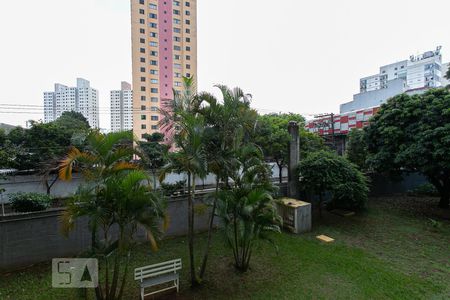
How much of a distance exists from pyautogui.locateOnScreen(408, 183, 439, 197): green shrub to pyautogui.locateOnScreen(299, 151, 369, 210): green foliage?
6117 millimetres

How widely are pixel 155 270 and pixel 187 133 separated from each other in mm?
2514

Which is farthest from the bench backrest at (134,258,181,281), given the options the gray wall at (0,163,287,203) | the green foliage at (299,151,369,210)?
the gray wall at (0,163,287,203)

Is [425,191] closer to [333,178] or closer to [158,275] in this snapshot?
[333,178]

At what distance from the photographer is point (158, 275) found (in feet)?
14.1

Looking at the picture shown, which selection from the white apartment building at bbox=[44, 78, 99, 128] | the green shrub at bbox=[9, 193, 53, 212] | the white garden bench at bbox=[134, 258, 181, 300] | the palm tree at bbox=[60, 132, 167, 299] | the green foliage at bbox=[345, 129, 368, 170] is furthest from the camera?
the white apartment building at bbox=[44, 78, 99, 128]

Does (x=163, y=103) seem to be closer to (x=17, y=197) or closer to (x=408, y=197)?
(x=17, y=197)

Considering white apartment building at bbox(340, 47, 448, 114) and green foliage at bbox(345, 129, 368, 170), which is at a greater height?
white apartment building at bbox(340, 47, 448, 114)

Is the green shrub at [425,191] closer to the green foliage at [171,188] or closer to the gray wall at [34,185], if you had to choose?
the gray wall at [34,185]

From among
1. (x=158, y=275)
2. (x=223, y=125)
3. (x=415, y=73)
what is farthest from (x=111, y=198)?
(x=415, y=73)

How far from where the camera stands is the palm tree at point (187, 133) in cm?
405

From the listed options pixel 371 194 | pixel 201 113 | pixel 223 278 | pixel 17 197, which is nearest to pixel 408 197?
pixel 371 194

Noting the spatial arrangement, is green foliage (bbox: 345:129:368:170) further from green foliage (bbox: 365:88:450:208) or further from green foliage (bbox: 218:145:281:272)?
green foliage (bbox: 218:145:281:272)

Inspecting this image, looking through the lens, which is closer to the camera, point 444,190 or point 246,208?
point 246,208

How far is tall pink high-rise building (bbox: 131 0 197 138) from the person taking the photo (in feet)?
139
